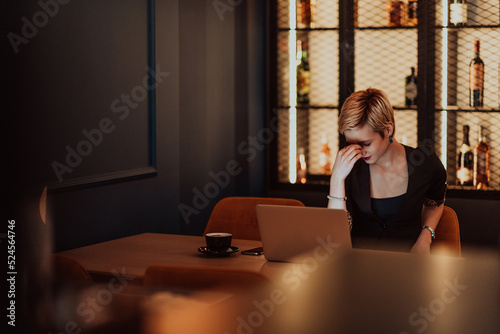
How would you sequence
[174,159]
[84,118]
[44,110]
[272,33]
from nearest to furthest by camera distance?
[44,110] < [84,118] < [174,159] < [272,33]

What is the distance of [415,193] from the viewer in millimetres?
2270

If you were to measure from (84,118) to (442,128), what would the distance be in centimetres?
215

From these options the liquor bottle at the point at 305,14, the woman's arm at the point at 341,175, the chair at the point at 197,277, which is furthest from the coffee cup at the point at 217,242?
the liquor bottle at the point at 305,14

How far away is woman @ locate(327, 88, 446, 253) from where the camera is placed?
2.23 meters

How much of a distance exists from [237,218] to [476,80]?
1.82 metres

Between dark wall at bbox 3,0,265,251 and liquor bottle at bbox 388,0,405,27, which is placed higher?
liquor bottle at bbox 388,0,405,27

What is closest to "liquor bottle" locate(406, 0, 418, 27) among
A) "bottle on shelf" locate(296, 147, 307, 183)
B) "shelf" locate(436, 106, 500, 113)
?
"shelf" locate(436, 106, 500, 113)

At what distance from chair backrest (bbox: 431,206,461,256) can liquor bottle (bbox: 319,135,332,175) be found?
1640 millimetres

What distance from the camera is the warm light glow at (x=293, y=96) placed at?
3898 mm

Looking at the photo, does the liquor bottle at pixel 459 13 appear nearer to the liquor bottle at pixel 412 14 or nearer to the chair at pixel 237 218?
the liquor bottle at pixel 412 14

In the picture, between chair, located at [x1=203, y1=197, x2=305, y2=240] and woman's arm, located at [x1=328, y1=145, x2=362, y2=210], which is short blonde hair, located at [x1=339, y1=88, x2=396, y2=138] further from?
chair, located at [x1=203, y1=197, x2=305, y2=240]

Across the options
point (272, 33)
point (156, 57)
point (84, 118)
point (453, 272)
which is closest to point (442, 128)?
point (272, 33)

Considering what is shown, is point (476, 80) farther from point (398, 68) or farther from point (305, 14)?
point (305, 14)

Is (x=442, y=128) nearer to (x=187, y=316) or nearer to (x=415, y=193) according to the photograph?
(x=415, y=193)
